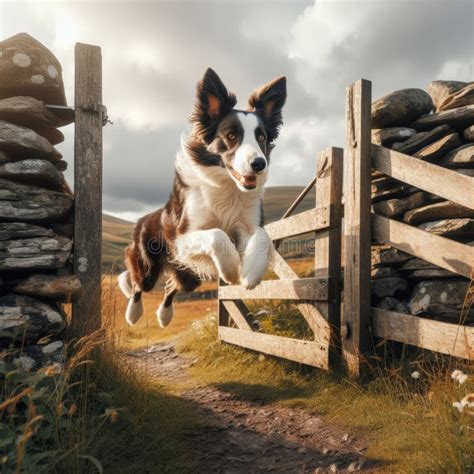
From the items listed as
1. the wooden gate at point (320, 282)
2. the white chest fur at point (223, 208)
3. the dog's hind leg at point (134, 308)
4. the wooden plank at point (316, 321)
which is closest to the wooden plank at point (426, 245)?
the wooden gate at point (320, 282)

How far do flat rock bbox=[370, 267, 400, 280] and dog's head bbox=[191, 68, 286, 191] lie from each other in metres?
1.65

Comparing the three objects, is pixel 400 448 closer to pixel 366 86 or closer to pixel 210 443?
pixel 210 443

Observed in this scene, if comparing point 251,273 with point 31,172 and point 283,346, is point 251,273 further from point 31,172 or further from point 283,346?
point 31,172

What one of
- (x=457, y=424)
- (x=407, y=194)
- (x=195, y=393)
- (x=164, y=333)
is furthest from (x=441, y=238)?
(x=164, y=333)

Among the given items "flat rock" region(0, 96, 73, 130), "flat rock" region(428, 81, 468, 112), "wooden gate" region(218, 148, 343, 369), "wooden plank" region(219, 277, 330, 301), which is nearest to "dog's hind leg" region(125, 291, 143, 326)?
"wooden plank" region(219, 277, 330, 301)

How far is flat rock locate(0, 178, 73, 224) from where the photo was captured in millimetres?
3803

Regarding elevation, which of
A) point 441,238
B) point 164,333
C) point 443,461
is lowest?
point 164,333

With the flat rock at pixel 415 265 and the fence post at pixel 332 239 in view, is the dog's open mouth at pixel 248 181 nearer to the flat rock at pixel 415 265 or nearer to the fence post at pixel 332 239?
the fence post at pixel 332 239

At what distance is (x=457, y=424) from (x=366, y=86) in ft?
10.9

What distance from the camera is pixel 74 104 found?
4.35m

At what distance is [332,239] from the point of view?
517 cm

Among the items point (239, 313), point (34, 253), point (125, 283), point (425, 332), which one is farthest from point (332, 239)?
point (125, 283)

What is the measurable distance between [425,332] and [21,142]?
3.68 metres

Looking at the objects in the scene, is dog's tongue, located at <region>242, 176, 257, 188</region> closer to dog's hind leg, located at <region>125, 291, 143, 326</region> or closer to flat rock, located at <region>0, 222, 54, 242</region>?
flat rock, located at <region>0, 222, 54, 242</region>
